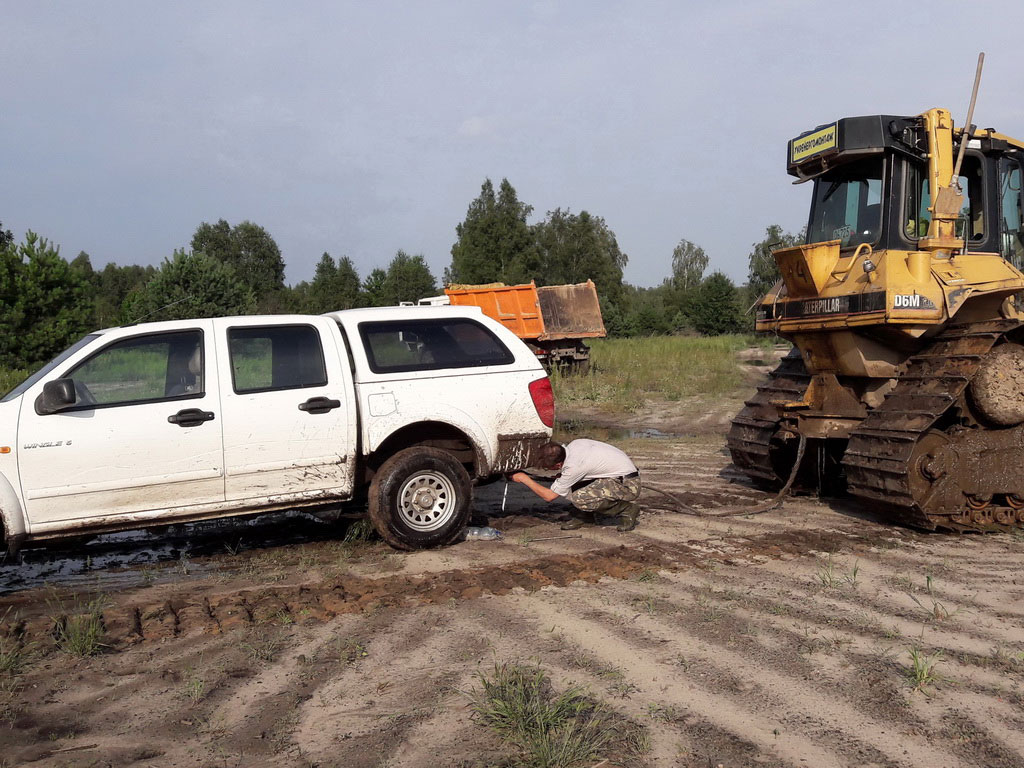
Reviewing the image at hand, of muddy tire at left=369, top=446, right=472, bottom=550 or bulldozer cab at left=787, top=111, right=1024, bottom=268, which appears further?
bulldozer cab at left=787, top=111, right=1024, bottom=268

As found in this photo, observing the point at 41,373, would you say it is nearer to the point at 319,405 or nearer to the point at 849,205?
the point at 319,405

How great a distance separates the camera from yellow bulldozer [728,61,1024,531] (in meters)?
7.41

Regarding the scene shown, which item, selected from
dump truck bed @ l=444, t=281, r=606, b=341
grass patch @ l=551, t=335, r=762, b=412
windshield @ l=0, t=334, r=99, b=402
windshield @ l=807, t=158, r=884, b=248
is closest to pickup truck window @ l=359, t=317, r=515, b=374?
windshield @ l=0, t=334, r=99, b=402

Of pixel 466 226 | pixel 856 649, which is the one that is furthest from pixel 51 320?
pixel 466 226

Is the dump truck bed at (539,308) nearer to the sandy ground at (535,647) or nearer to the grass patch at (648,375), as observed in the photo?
the grass patch at (648,375)

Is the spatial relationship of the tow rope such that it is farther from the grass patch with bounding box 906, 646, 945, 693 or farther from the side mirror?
the side mirror

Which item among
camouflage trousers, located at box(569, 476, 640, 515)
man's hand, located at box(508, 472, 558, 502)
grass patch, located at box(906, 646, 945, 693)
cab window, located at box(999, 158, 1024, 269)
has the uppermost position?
cab window, located at box(999, 158, 1024, 269)

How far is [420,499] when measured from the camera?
6898 mm

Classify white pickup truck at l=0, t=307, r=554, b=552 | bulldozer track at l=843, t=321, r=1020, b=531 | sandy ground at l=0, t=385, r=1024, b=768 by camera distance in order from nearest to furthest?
1. sandy ground at l=0, t=385, r=1024, b=768
2. white pickup truck at l=0, t=307, r=554, b=552
3. bulldozer track at l=843, t=321, r=1020, b=531

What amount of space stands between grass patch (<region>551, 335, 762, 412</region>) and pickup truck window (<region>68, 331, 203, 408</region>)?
12748mm

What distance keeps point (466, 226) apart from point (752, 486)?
49054 millimetres

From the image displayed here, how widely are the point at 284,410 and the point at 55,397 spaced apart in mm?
1559

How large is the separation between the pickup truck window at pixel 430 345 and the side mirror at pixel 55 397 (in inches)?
86.8

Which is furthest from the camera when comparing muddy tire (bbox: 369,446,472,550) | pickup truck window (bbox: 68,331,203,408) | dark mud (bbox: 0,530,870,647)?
muddy tire (bbox: 369,446,472,550)
